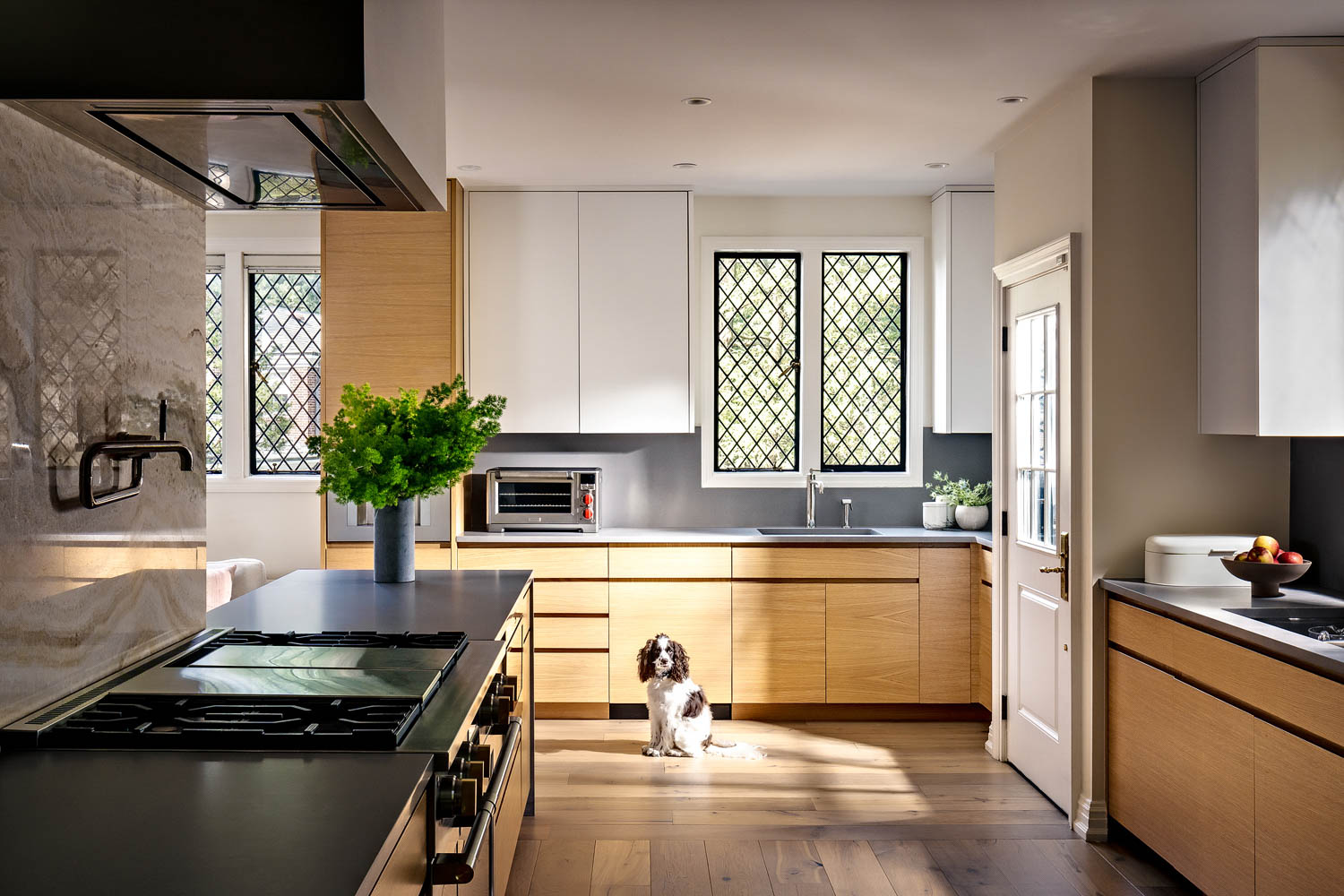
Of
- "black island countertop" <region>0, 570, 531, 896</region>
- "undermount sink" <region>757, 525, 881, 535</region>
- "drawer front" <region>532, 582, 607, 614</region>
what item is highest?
"black island countertop" <region>0, 570, 531, 896</region>

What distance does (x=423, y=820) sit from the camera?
1.27m

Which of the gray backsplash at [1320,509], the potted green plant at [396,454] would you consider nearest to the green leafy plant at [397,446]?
the potted green plant at [396,454]

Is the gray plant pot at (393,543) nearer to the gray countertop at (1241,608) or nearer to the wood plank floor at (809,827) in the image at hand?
the wood plank floor at (809,827)

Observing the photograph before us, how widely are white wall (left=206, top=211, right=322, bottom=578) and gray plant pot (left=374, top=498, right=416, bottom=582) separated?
356cm

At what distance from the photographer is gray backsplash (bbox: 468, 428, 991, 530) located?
16.6 ft

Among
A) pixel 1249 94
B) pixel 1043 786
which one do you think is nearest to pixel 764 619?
pixel 1043 786

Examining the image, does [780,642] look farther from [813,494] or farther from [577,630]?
[577,630]

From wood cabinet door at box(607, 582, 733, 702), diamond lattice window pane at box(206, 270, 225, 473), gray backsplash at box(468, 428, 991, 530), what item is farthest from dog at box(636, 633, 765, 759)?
diamond lattice window pane at box(206, 270, 225, 473)

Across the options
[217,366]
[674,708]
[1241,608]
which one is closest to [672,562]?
[674,708]

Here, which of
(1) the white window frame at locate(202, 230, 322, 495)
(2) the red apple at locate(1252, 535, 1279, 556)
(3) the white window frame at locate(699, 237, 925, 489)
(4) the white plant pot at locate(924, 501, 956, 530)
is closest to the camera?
(2) the red apple at locate(1252, 535, 1279, 556)

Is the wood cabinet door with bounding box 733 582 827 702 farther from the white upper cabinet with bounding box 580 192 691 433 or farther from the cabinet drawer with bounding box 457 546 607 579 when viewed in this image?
the white upper cabinet with bounding box 580 192 691 433

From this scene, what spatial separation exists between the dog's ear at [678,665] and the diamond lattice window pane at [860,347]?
1.56 m

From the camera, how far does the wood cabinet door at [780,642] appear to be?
4.50 meters

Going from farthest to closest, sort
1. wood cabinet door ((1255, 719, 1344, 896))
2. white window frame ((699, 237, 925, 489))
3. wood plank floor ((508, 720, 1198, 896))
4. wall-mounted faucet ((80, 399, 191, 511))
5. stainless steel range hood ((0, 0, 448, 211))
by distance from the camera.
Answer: white window frame ((699, 237, 925, 489))
wood plank floor ((508, 720, 1198, 896))
wood cabinet door ((1255, 719, 1344, 896))
wall-mounted faucet ((80, 399, 191, 511))
stainless steel range hood ((0, 0, 448, 211))
